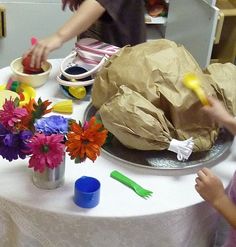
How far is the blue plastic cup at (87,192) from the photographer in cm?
72

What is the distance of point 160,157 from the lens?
2.79ft

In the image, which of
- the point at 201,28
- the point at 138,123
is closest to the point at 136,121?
the point at 138,123

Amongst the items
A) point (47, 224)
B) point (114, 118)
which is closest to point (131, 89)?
point (114, 118)

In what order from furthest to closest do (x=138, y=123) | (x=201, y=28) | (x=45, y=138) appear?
(x=201, y=28) → (x=138, y=123) → (x=45, y=138)

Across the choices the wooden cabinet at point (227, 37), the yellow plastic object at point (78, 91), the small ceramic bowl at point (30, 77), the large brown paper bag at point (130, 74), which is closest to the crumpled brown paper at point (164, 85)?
the large brown paper bag at point (130, 74)

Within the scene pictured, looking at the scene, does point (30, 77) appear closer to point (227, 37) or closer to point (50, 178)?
point (50, 178)

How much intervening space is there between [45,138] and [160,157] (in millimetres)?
279

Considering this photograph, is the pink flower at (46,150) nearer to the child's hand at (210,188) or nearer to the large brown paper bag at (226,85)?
the child's hand at (210,188)

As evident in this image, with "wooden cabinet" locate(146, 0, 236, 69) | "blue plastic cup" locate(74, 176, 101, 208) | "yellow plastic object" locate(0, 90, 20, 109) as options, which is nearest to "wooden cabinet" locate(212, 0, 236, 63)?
"wooden cabinet" locate(146, 0, 236, 69)

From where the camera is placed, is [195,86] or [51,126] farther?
[195,86]

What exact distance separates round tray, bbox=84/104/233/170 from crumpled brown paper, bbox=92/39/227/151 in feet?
0.09

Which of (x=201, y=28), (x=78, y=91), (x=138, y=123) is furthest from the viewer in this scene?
(x=201, y=28)

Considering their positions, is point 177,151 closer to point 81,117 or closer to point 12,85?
point 81,117

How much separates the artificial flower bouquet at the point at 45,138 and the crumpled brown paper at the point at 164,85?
5.0 inches
